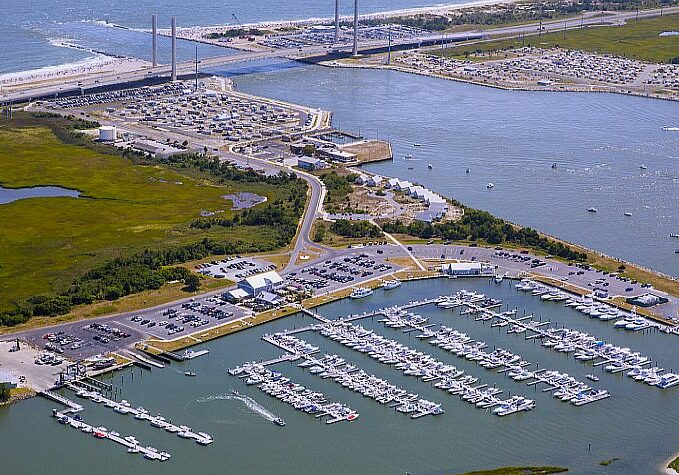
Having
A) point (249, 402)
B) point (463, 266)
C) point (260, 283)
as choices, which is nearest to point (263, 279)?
point (260, 283)

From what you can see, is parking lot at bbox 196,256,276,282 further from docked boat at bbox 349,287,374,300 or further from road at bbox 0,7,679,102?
road at bbox 0,7,679,102

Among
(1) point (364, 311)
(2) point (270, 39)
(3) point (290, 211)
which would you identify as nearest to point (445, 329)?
(1) point (364, 311)

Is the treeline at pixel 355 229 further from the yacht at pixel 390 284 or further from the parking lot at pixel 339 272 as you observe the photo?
the yacht at pixel 390 284

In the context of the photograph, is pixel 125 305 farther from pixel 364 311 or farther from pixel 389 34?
pixel 389 34

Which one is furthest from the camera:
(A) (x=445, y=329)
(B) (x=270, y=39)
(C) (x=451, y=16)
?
(C) (x=451, y=16)

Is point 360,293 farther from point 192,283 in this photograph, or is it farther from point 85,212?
point 85,212
